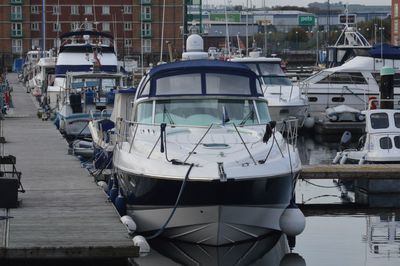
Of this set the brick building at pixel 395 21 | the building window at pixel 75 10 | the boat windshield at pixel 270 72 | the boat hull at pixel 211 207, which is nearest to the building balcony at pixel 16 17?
the building window at pixel 75 10

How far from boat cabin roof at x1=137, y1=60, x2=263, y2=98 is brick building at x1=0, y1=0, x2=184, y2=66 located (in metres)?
62.3

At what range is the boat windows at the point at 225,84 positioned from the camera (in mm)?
20203

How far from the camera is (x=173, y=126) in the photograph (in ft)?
63.0

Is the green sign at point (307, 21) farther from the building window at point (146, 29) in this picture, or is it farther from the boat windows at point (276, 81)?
the boat windows at point (276, 81)

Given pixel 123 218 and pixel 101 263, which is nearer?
pixel 101 263

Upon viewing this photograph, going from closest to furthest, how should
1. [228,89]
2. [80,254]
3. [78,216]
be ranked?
[80,254] < [78,216] < [228,89]

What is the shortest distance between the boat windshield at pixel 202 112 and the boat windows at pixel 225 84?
191 millimetres

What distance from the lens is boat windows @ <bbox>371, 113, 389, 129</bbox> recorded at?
27.8 m

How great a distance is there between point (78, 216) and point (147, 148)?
2058 millimetres

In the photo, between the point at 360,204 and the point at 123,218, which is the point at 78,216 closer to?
the point at 123,218

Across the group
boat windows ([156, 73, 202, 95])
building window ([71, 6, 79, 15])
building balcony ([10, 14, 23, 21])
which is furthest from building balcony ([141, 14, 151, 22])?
boat windows ([156, 73, 202, 95])

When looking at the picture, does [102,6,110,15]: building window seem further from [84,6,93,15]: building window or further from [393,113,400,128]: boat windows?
[393,113,400,128]: boat windows

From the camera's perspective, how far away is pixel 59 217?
17.3m

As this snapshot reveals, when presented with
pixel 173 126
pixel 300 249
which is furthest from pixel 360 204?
pixel 173 126
